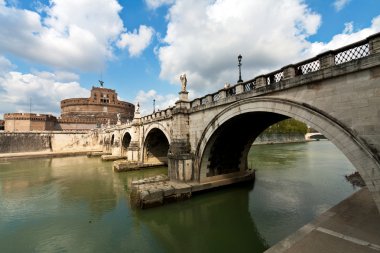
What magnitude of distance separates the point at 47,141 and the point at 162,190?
1691 inches

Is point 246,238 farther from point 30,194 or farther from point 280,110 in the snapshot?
point 30,194

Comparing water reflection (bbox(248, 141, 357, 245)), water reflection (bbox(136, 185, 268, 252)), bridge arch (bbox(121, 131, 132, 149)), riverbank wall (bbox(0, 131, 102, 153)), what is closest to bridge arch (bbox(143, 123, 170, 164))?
bridge arch (bbox(121, 131, 132, 149))

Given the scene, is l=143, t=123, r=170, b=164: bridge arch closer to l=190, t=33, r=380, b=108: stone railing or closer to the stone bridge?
the stone bridge

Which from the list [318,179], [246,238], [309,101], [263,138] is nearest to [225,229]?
[246,238]

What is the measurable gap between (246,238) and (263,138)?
49.9 m

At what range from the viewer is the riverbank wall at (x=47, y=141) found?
39066 millimetres

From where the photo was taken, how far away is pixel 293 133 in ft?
210

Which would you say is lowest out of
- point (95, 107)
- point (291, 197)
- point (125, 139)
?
point (291, 197)

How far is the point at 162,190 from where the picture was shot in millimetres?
10367

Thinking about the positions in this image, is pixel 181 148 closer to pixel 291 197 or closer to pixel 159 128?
pixel 159 128

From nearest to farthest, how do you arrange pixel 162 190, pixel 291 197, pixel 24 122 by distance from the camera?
pixel 162 190 → pixel 291 197 → pixel 24 122

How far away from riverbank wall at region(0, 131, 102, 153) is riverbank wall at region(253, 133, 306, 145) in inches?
1466

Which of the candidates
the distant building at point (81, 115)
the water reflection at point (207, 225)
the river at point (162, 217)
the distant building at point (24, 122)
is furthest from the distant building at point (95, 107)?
the water reflection at point (207, 225)

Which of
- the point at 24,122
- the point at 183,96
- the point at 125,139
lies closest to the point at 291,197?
the point at 183,96
